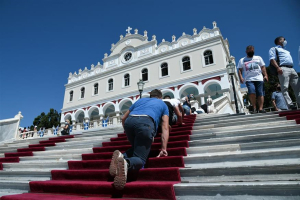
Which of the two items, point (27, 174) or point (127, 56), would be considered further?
point (127, 56)

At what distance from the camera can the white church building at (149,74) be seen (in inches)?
713

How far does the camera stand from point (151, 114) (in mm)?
2662

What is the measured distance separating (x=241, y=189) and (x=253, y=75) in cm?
385

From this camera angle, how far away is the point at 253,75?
4.87 metres

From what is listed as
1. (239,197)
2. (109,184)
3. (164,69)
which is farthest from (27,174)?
(164,69)

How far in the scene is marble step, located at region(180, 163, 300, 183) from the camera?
2.09 metres

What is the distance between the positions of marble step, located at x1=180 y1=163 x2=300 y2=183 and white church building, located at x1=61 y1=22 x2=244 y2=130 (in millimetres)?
10724

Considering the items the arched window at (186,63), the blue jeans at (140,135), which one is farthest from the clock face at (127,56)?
the blue jeans at (140,135)

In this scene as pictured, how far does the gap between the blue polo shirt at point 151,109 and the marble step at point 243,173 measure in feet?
2.84

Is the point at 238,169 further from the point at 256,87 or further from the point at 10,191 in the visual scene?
the point at 10,191

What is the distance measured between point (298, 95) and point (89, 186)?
5.35 metres

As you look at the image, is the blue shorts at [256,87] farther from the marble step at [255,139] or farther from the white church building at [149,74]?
the white church building at [149,74]

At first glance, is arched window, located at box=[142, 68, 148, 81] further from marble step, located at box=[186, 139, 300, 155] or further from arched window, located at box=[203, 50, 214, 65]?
marble step, located at box=[186, 139, 300, 155]

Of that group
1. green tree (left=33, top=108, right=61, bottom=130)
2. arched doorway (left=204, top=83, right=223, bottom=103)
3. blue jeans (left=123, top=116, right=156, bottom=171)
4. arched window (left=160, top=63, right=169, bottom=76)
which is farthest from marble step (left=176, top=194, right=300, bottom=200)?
green tree (left=33, top=108, right=61, bottom=130)
